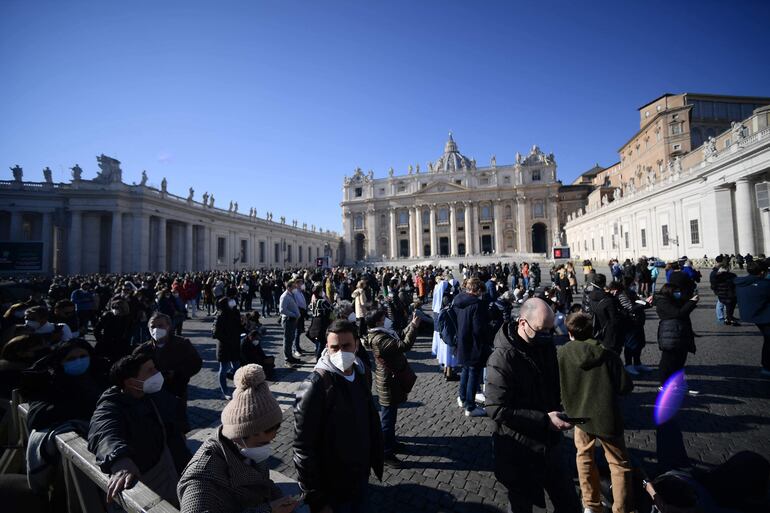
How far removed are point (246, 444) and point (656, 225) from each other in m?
27.5

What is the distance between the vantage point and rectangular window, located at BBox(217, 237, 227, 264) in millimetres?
34938

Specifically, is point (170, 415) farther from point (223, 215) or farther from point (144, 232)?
point (223, 215)

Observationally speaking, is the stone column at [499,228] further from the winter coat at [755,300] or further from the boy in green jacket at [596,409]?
the boy in green jacket at [596,409]

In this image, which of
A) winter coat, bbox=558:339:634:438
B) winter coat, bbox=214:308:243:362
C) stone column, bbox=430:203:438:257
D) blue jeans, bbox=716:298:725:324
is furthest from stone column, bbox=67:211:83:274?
stone column, bbox=430:203:438:257

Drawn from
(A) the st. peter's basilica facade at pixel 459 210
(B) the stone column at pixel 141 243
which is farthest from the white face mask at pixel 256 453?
(A) the st. peter's basilica facade at pixel 459 210

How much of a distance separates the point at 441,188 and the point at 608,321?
57955 millimetres

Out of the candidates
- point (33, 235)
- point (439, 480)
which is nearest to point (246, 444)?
point (439, 480)

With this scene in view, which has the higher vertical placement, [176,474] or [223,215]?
[223,215]

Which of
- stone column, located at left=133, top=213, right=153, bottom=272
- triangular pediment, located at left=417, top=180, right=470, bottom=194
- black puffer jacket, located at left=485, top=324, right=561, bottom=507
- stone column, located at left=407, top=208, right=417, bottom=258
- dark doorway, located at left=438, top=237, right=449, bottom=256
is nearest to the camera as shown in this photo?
black puffer jacket, located at left=485, top=324, right=561, bottom=507

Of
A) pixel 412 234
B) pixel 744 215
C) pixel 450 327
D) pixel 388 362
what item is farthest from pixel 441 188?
pixel 388 362

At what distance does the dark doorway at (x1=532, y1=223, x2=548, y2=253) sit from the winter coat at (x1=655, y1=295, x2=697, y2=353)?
190ft

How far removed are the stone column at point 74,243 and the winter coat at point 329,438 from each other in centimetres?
3184

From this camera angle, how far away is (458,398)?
5.19 metres

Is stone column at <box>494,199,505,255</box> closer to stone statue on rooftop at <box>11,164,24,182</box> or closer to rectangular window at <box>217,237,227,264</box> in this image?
→ rectangular window at <box>217,237,227,264</box>
